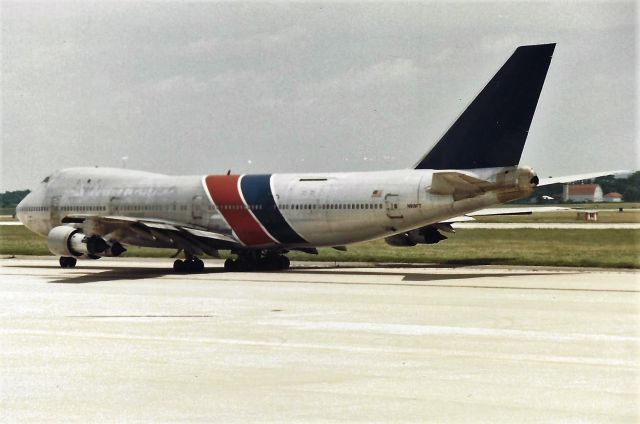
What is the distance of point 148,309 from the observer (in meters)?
25.0

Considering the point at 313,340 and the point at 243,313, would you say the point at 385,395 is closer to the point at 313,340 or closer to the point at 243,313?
the point at 313,340

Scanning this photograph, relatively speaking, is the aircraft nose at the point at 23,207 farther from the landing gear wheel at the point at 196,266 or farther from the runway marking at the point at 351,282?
the landing gear wheel at the point at 196,266

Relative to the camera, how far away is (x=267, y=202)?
1634 inches

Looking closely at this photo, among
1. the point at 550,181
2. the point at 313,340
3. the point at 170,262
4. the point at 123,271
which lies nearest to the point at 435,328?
the point at 313,340

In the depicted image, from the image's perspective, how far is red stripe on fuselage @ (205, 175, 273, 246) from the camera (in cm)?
4147

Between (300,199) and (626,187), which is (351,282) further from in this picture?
(626,187)

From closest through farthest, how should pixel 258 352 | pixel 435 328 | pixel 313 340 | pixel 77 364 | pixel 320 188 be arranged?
pixel 77 364
pixel 258 352
pixel 313 340
pixel 435 328
pixel 320 188

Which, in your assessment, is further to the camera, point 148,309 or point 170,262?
point 170,262

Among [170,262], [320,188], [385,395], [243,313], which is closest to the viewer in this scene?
[385,395]

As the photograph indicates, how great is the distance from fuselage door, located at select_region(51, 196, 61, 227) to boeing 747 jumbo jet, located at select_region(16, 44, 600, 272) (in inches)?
1.9

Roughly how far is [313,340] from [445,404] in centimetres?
653

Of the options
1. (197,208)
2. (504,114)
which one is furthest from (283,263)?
(504,114)

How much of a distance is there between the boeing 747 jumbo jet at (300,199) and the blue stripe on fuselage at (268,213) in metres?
0.04

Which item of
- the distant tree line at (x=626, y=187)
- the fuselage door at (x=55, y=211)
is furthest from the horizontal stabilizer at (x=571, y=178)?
the distant tree line at (x=626, y=187)
